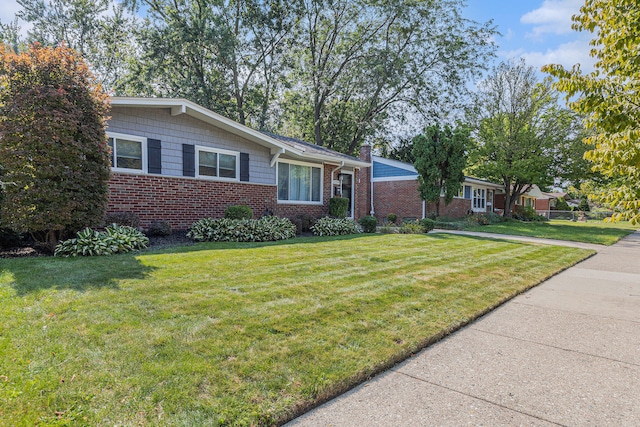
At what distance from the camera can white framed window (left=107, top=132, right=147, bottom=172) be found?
909 centimetres

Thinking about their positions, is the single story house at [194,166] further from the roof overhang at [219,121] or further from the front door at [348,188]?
the front door at [348,188]

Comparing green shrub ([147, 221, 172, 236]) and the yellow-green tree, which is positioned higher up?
the yellow-green tree

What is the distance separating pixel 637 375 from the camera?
308cm

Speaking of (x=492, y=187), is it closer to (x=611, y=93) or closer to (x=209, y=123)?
(x=209, y=123)

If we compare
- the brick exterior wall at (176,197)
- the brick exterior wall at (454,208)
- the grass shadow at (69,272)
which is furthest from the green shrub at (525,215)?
the grass shadow at (69,272)

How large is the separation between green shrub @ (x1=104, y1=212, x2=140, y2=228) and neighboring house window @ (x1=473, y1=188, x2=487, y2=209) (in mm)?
25530

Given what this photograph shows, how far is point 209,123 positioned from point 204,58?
1447 centimetres

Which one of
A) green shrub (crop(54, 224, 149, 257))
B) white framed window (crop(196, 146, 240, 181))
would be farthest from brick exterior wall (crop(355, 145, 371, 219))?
green shrub (crop(54, 224, 149, 257))

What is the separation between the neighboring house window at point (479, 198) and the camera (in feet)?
93.6

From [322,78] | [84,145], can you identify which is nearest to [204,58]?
[322,78]

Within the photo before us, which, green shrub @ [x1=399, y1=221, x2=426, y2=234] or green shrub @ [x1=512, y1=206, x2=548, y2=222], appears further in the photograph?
green shrub @ [x1=512, y1=206, x2=548, y2=222]

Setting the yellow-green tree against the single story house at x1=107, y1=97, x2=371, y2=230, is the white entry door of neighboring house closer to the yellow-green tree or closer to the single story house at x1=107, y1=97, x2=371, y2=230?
the single story house at x1=107, y1=97, x2=371, y2=230

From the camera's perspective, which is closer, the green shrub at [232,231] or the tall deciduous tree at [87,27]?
the green shrub at [232,231]

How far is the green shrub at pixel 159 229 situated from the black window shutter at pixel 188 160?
1.77 m
